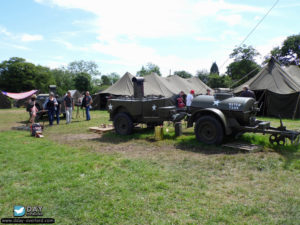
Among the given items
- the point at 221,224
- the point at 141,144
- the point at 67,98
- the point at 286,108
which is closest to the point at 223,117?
the point at 141,144

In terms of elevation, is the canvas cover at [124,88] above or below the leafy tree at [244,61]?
below

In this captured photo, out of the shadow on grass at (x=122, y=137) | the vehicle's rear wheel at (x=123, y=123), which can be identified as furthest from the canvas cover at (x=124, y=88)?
the vehicle's rear wheel at (x=123, y=123)

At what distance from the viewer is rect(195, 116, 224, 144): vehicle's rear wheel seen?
6922 millimetres

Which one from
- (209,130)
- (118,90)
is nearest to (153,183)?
(209,130)

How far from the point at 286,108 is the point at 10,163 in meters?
15.3

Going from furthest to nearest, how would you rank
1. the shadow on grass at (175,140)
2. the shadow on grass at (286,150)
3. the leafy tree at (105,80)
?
the leafy tree at (105,80) < the shadow on grass at (175,140) < the shadow on grass at (286,150)

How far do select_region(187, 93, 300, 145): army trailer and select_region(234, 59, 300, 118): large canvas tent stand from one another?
815 cm

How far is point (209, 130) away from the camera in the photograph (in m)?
7.21

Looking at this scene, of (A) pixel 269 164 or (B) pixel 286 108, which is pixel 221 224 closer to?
(A) pixel 269 164

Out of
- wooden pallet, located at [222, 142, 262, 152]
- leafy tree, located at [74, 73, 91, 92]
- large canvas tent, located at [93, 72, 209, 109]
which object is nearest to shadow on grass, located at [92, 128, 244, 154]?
wooden pallet, located at [222, 142, 262, 152]

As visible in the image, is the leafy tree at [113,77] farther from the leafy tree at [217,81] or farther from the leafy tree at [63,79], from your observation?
the leafy tree at [217,81]

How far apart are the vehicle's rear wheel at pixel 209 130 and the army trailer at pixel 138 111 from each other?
3.54 feet

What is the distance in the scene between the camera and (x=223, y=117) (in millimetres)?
6871

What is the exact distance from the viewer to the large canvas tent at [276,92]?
1480 cm
